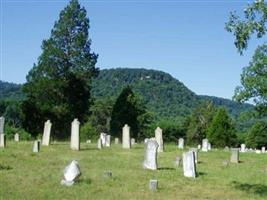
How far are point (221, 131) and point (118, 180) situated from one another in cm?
5666

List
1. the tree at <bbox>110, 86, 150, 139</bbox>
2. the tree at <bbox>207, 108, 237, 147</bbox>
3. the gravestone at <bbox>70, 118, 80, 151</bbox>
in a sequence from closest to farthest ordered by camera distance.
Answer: the gravestone at <bbox>70, 118, 80, 151</bbox>
the tree at <bbox>110, 86, 150, 139</bbox>
the tree at <bbox>207, 108, 237, 147</bbox>

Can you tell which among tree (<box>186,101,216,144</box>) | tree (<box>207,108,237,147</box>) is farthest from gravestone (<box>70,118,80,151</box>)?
tree (<box>186,101,216,144</box>)

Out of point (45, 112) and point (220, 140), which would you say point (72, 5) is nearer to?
point (45, 112)

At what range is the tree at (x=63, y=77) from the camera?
53.0 metres

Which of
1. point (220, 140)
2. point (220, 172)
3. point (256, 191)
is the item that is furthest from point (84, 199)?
point (220, 140)

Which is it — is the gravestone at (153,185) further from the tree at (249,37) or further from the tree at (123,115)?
the tree at (123,115)

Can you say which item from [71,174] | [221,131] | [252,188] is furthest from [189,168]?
[221,131]

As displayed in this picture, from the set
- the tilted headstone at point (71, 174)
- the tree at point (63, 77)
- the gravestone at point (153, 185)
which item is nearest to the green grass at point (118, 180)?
the gravestone at point (153, 185)

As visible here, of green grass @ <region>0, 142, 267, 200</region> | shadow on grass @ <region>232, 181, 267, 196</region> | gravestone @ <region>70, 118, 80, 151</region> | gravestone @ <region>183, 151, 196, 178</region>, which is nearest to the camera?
green grass @ <region>0, 142, 267, 200</region>

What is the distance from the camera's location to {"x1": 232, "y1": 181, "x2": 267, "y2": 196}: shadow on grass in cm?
1853

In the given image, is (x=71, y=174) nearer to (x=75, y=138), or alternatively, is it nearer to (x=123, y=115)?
(x=75, y=138)

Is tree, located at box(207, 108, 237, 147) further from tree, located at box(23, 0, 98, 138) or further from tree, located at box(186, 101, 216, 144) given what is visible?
tree, located at box(23, 0, 98, 138)

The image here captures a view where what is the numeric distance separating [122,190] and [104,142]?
21.9 meters

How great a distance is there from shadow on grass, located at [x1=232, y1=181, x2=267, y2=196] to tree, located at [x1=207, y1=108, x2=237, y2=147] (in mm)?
53398
